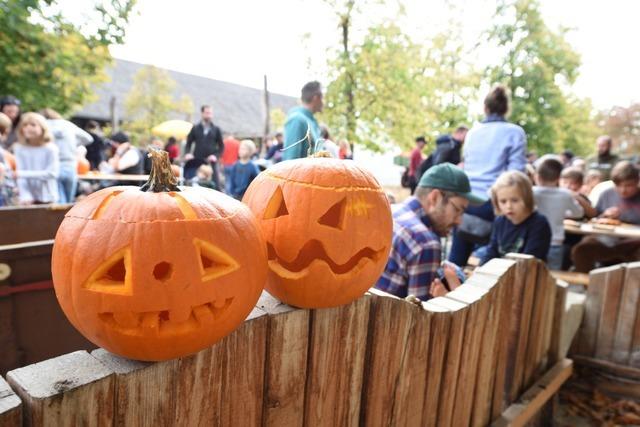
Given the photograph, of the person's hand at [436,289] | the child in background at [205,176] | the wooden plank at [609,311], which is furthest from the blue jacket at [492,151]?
the child in background at [205,176]

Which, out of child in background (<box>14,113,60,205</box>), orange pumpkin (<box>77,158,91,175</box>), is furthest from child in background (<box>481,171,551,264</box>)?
orange pumpkin (<box>77,158,91,175</box>)

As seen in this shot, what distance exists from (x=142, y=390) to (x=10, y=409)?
0.74ft

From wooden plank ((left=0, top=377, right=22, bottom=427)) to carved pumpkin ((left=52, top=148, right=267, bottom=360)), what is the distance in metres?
0.16

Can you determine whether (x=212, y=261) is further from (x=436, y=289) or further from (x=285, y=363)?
(x=436, y=289)

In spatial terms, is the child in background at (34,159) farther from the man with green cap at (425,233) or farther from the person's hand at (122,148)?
the man with green cap at (425,233)

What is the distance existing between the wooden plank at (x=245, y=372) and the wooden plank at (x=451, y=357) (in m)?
0.89

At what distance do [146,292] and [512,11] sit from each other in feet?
91.4

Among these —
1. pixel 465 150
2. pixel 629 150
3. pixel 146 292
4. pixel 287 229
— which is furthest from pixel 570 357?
pixel 629 150

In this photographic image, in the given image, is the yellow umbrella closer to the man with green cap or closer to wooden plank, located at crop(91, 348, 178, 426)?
the man with green cap

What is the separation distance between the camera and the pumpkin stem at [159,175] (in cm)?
94

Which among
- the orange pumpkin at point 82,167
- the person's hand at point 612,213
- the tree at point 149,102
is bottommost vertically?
the person's hand at point 612,213

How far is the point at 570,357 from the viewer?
3395 mm

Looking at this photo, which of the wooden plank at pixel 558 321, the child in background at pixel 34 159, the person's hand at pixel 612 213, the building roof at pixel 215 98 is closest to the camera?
the wooden plank at pixel 558 321

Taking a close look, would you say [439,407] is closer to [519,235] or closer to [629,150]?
[519,235]
